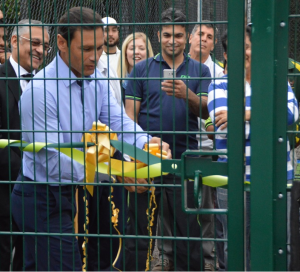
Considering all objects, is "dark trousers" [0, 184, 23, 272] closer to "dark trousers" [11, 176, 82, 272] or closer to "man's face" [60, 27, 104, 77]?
"dark trousers" [11, 176, 82, 272]

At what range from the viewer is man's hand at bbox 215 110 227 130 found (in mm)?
2291

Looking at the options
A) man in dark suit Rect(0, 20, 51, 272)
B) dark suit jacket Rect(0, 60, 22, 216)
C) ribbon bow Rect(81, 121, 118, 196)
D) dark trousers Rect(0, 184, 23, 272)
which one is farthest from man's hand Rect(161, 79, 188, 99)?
dark trousers Rect(0, 184, 23, 272)

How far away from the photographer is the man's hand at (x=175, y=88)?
2.31 metres

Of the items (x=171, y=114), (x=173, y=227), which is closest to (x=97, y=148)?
(x=173, y=227)

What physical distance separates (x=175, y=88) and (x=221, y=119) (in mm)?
228

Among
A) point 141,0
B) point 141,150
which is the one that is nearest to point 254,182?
point 141,150

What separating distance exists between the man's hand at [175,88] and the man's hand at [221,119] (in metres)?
0.16

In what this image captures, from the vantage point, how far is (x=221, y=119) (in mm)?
2312

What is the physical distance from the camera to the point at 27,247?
3.14 meters

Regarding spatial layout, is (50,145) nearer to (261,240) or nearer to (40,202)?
(40,202)

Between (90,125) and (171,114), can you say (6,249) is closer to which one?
(171,114)

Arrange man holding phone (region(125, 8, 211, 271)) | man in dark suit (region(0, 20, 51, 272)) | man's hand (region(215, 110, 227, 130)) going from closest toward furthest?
man's hand (region(215, 110, 227, 130))
man holding phone (region(125, 8, 211, 271))
man in dark suit (region(0, 20, 51, 272))

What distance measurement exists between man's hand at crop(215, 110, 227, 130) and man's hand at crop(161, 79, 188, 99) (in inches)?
6.4

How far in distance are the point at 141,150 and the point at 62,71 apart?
638mm
